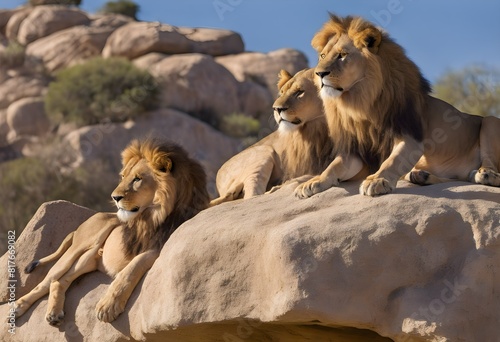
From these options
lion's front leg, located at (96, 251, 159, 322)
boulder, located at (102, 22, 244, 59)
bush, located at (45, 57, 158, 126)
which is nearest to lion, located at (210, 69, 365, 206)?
lion's front leg, located at (96, 251, 159, 322)

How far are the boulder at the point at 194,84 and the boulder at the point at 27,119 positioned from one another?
10.3ft

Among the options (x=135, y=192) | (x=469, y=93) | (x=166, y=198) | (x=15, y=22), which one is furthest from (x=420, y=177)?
(x=15, y=22)

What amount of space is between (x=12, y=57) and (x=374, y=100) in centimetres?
2503

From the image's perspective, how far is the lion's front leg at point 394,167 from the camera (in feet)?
19.9

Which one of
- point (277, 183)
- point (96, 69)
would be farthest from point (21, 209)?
point (277, 183)

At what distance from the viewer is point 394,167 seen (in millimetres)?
6191

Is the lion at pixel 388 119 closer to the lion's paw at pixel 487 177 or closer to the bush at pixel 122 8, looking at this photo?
the lion's paw at pixel 487 177

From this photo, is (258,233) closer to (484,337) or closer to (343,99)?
(343,99)

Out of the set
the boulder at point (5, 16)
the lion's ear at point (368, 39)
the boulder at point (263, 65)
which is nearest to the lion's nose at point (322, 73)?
the lion's ear at point (368, 39)

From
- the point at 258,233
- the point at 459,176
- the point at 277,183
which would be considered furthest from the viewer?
the point at 277,183

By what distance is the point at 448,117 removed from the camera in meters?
6.70

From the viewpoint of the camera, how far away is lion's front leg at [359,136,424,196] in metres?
6.08

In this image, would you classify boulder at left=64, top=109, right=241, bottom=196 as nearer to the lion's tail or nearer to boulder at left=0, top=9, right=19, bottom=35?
boulder at left=0, top=9, right=19, bottom=35

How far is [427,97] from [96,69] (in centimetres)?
2219
